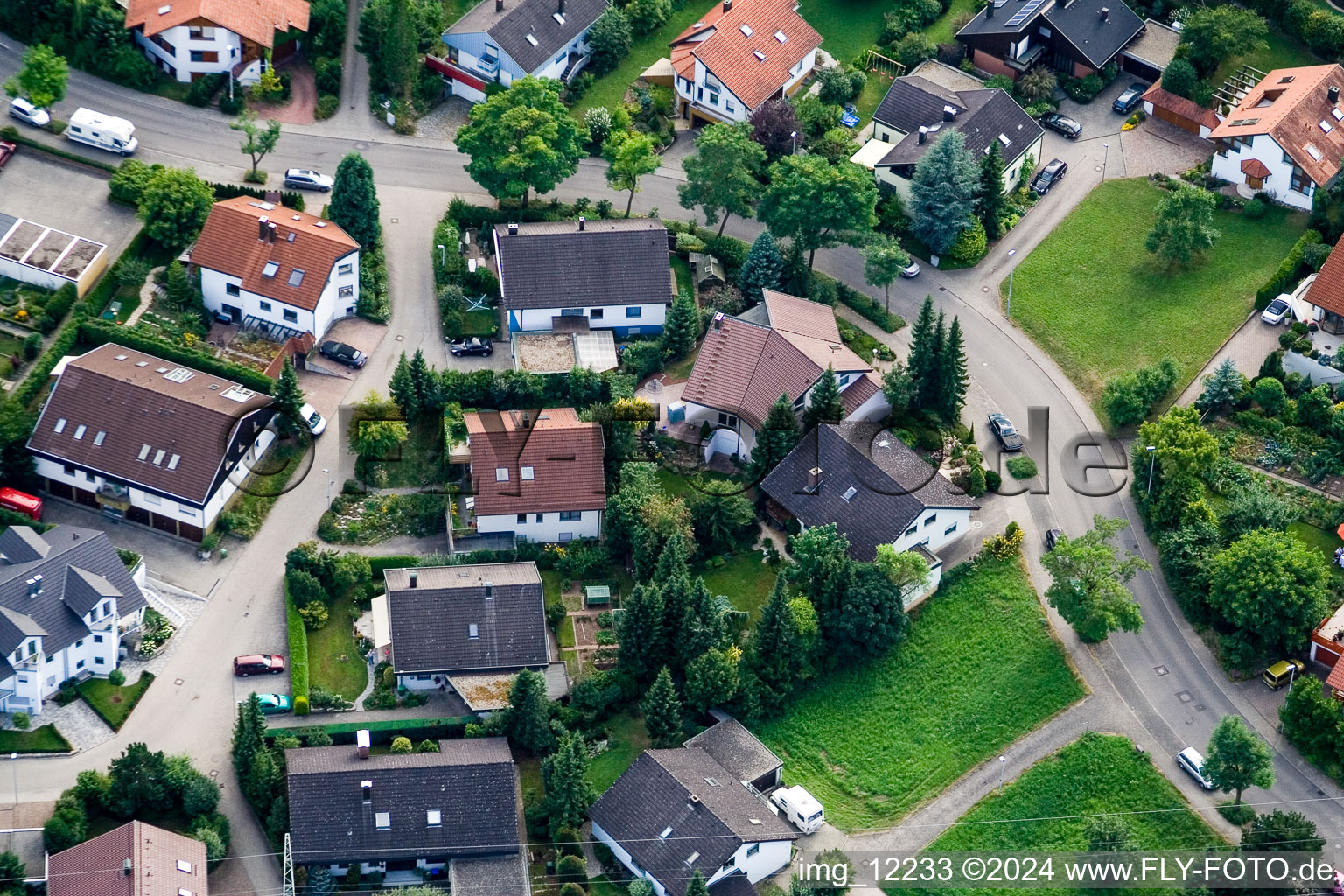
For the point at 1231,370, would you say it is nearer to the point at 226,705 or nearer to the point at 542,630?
the point at 542,630

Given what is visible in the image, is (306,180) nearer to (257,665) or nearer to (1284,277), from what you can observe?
(257,665)

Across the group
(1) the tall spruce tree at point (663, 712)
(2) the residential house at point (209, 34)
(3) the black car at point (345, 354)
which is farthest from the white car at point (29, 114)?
(1) the tall spruce tree at point (663, 712)

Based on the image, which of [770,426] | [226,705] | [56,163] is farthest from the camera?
[56,163]

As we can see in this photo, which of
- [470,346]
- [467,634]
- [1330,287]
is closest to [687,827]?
[467,634]

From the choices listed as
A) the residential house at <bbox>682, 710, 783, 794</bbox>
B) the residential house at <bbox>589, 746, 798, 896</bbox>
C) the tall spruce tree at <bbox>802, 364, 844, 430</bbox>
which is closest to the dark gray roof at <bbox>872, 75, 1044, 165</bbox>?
the tall spruce tree at <bbox>802, 364, 844, 430</bbox>

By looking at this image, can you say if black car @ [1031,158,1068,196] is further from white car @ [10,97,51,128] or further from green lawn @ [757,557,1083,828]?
white car @ [10,97,51,128]

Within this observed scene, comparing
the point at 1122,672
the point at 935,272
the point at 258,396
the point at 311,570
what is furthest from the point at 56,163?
the point at 1122,672
